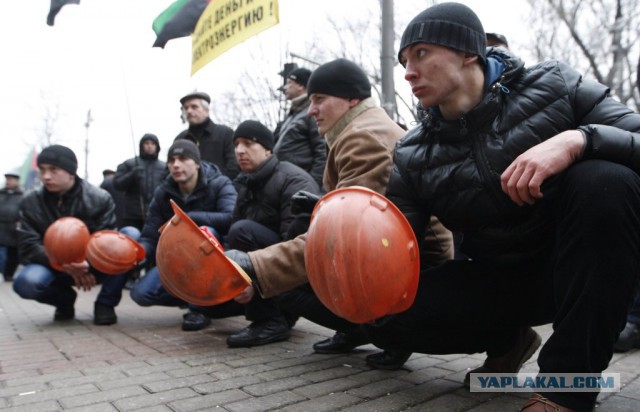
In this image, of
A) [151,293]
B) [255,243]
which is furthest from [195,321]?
[255,243]

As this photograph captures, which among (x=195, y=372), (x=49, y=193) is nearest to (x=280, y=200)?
(x=195, y=372)

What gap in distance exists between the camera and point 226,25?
6020mm

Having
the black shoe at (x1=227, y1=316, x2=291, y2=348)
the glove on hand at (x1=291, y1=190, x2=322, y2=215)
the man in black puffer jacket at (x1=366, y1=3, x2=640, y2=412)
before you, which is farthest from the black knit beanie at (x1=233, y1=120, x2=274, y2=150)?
the man in black puffer jacket at (x1=366, y1=3, x2=640, y2=412)

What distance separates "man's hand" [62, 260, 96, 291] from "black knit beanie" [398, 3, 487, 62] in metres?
3.34

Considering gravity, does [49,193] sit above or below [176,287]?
above

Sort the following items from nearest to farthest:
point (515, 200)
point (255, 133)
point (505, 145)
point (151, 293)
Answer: point (515, 200) → point (505, 145) → point (255, 133) → point (151, 293)

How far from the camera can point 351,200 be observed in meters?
1.81

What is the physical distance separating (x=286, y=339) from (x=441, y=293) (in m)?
1.66

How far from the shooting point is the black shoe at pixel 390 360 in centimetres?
275

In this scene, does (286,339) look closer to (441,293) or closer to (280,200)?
(280,200)

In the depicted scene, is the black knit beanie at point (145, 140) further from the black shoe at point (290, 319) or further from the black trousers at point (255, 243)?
the black shoe at point (290, 319)

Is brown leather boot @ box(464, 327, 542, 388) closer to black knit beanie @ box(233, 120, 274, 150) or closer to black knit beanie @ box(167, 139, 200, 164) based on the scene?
black knit beanie @ box(233, 120, 274, 150)

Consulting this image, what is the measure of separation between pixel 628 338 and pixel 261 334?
2.23 meters

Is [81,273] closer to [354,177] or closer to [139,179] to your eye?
[354,177]
